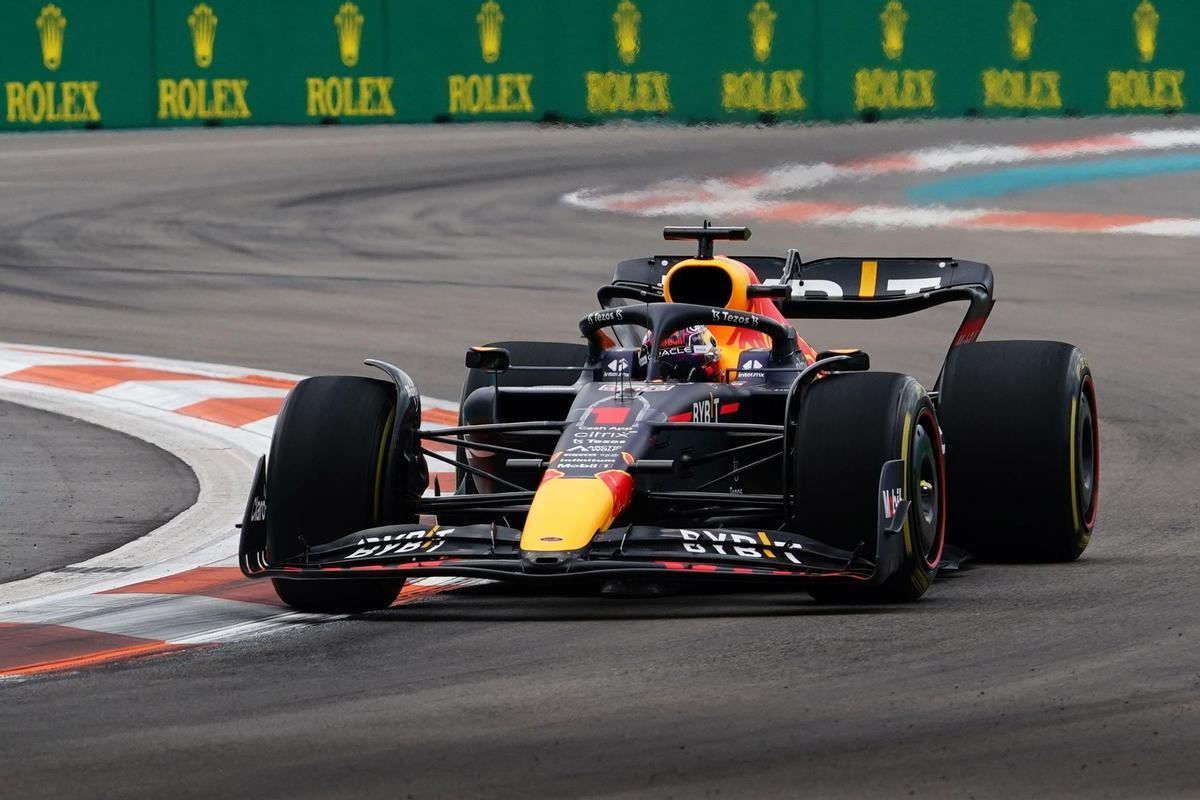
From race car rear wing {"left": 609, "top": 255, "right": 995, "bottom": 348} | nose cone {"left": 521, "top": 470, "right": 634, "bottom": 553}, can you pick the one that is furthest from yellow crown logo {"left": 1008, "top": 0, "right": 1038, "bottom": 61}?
nose cone {"left": 521, "top": 470, "right": 634, "bottom": 553}

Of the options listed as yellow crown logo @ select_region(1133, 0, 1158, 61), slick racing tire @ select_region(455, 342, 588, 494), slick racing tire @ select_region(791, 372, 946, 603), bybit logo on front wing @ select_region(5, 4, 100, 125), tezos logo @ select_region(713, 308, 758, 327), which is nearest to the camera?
slick racing tire @ select_region(791, 372, 946, 603)

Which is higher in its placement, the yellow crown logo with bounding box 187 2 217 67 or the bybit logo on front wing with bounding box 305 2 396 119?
the yellow crown logo with bounding box 187 2 217 67

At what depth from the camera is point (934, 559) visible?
7.70 metres

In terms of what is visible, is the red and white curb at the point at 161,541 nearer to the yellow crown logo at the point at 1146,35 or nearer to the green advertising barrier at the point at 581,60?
the green advertising barrier at the point at 581,60

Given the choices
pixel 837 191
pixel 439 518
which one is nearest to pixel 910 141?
pixel 837 191

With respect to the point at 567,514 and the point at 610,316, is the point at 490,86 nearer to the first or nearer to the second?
the point at 610,316

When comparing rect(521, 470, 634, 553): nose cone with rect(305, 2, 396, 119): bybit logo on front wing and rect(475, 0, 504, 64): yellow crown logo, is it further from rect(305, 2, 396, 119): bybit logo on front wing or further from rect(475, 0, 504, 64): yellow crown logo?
rect(305, 2, 396, 119): bybit logo on front wing

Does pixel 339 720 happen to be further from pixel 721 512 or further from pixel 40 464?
pixel 40 464

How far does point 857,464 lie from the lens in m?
7.21

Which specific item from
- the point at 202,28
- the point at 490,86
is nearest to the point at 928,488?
the point at 490,86

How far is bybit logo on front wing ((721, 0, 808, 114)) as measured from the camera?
2634cm

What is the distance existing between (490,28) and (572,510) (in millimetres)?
20745

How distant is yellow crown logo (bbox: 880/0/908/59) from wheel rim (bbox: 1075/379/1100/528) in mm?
17448

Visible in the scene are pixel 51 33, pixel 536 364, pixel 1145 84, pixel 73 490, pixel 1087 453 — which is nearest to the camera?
pixel 1087 453
